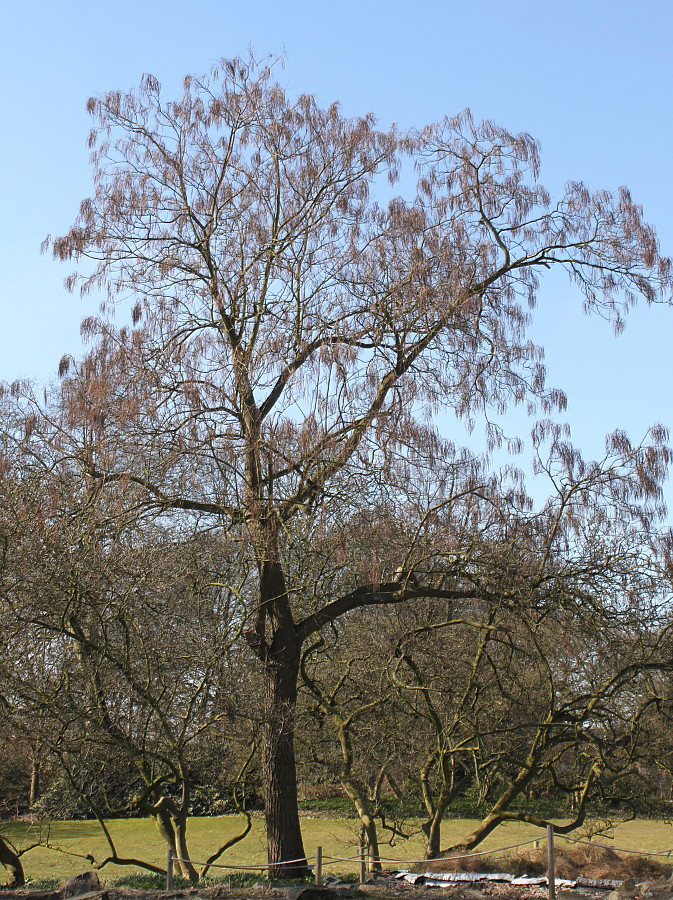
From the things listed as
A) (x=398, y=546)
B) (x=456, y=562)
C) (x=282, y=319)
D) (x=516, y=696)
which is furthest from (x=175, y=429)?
(x=516, y=696)

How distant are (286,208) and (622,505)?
5053 mm

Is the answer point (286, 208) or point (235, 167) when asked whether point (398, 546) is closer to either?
point (286, 208)

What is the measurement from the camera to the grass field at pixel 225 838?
1439 cm

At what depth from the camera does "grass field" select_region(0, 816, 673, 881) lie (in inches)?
567

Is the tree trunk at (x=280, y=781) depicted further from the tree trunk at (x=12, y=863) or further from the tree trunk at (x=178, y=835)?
the tree trunk at (x=12, y=863)

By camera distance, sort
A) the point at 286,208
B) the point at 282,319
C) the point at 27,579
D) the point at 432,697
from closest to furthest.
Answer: the point at 27,579 → the point at 282,319 → the point at 286,208 → the point at 432,697

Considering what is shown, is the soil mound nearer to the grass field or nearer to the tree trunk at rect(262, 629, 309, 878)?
the tree trunk at rect(262, 629, 309, 878)

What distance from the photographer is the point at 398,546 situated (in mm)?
8328

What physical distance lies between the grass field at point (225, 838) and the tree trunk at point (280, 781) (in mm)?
4296

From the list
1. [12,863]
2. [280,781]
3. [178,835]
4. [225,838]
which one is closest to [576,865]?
[280,781]

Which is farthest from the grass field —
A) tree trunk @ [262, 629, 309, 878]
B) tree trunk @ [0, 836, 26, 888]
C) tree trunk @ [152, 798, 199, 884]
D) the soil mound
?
tree trunk @ [262, 629, 309, 878]

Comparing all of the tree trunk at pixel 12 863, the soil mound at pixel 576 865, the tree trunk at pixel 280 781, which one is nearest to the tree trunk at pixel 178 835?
the tree trunk at pixel 280 781

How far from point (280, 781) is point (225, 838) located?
9716 mm

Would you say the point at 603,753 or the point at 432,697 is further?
the point at 432,697
